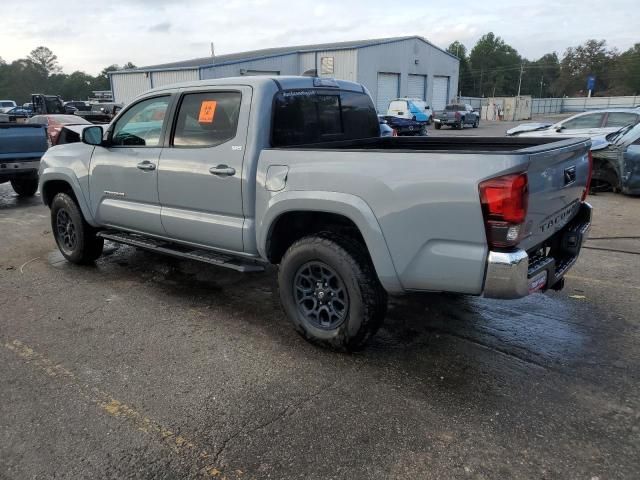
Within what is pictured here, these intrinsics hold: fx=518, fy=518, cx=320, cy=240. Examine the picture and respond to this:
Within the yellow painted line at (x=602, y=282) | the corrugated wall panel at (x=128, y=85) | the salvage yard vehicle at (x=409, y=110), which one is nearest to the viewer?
the yellow painted line at (x=602, y=282)

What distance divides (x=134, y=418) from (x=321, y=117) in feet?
9.06

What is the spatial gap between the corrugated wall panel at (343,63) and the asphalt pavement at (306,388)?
3340cm

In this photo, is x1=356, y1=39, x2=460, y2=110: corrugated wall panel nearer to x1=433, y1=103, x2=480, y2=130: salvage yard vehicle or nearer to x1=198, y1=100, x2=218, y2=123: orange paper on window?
x1=433, y1=103, x2=480, y2=130: salvage yard vehicle

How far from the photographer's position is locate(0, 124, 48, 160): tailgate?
9.62m

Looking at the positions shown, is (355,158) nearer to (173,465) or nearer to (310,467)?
(310,467)

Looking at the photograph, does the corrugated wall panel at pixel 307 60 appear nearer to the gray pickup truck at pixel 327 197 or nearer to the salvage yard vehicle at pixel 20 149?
the salvage yard vehicle at pixel 20 149

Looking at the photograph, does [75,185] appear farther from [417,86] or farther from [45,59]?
[45,59]

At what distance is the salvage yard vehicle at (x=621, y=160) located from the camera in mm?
9461

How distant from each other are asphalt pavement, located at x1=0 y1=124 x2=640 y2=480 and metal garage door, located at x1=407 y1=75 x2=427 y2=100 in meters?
39.3

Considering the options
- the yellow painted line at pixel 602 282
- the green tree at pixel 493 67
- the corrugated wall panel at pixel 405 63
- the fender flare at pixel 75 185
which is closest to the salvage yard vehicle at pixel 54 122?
the fender flare at pixel 75 185

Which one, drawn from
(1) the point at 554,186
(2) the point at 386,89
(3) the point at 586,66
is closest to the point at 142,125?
(1) the point at 554,186

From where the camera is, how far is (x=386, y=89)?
131ft

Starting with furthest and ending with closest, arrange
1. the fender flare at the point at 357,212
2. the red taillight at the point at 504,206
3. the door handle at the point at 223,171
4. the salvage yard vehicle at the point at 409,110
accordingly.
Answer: the salvage yard vehicle at the point at 409,110
the door handle at the point at 223,171
the fender flare at the point at 357,212
the red taillight at the point at 504,206

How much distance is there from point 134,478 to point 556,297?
391cm
